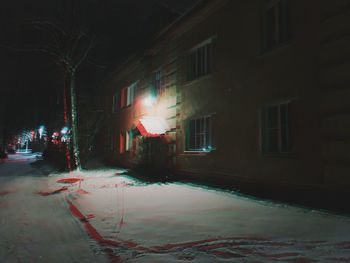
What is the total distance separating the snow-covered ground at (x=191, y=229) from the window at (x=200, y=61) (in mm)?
5149

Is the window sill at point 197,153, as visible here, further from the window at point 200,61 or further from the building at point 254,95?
the window at point 200,61

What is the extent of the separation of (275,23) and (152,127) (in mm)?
6955

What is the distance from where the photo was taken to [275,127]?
883cm

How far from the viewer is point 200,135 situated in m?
12.2

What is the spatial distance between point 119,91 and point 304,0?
51.2 ft

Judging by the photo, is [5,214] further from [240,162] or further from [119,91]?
[119,91]

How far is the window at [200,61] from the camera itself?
12.1m

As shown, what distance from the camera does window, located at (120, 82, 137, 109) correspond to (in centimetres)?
1958

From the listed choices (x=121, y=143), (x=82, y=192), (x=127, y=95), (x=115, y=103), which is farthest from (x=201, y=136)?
(x=115, y=103)

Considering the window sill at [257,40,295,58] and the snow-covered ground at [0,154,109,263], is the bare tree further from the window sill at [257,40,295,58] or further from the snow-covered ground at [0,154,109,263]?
the window sill at [257,40,295,58]

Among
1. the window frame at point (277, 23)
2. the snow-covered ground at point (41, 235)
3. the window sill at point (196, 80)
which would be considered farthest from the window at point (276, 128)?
the snow-covered ground at point (41, 235)

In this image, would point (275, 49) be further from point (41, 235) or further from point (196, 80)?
point (41, 235)

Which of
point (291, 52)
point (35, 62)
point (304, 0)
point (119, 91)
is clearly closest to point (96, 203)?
point (291, 52)

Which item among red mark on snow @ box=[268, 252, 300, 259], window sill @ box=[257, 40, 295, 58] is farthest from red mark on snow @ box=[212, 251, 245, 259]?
window sill @ box=[257, 40, 295, 58]
